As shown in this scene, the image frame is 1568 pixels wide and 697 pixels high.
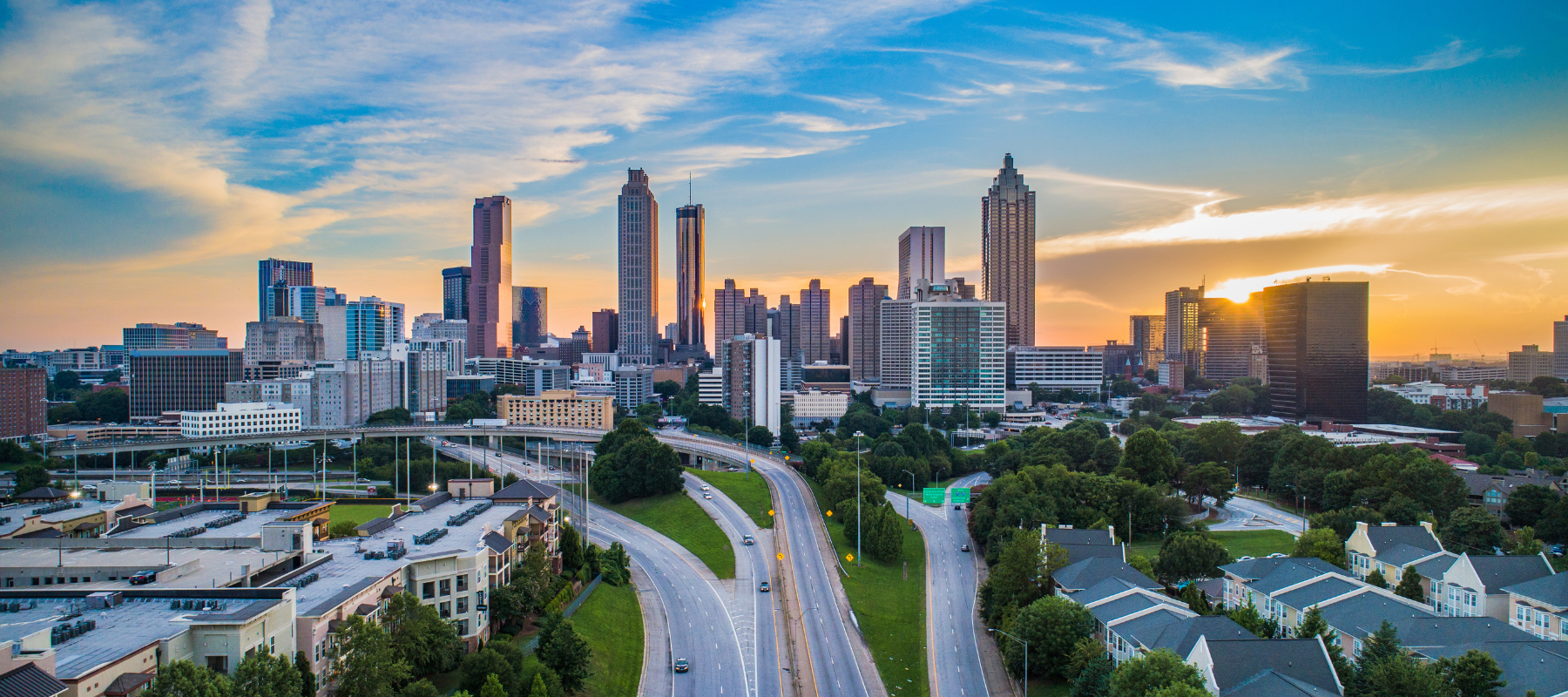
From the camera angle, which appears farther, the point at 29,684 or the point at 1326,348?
the point at 1326,348

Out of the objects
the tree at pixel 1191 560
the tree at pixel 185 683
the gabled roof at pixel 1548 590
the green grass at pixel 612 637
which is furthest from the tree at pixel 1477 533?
the tree at pixel 185 683

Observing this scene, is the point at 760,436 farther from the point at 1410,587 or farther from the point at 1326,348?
the point at 1326,348

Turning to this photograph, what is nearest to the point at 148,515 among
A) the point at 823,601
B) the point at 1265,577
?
the point at 823,601

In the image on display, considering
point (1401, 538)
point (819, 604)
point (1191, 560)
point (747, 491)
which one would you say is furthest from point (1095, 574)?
point (747, 491)

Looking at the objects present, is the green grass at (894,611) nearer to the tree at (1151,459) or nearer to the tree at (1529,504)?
the tree at (1151,459)

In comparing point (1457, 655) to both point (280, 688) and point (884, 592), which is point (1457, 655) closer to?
point (884, 592)
